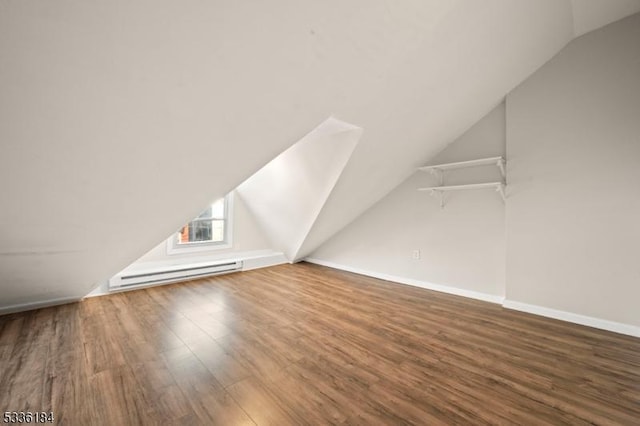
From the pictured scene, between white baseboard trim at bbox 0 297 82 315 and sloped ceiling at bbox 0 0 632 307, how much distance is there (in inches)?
1.9

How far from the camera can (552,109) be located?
2.62m

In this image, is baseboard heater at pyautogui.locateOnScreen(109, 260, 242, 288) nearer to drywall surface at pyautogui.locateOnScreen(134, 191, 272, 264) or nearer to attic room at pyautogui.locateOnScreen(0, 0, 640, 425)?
attic room at pyautogui.locateOnScreen(0, 0, 640, 425)

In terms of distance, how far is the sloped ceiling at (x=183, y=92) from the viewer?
1.00 meters

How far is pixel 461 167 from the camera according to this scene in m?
3.25

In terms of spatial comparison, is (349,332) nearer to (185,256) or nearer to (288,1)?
(288,1)

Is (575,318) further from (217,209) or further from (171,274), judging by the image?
(217,209)

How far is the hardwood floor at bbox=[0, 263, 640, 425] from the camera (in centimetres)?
134

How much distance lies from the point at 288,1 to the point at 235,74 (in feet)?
1.35

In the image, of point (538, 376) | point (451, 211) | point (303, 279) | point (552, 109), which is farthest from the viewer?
point (303, 279)

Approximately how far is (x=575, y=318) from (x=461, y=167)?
183cm

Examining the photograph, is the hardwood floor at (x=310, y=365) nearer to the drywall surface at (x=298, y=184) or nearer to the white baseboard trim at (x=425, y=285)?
the white baseboard trim at (x=425, y=285)

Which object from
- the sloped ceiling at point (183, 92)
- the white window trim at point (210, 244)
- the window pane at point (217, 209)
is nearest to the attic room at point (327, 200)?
the sloped ceiling at point (183, 92)

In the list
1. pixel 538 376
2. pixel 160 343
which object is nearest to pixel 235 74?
pixel 160 343

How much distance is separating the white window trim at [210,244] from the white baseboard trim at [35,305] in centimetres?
116
